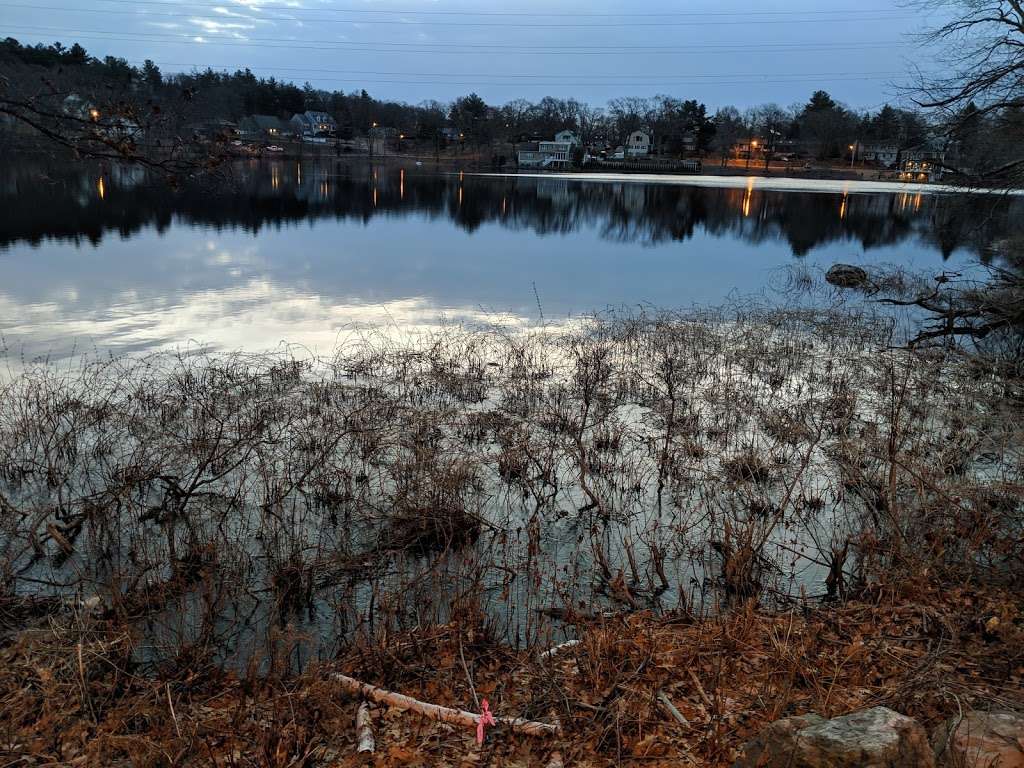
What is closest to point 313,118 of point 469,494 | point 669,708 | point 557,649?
point 469,494

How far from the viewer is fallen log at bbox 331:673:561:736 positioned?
5.49m

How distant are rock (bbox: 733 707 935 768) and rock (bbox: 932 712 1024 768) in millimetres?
124

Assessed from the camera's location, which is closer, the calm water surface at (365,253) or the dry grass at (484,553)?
the dry grass at (484,553)

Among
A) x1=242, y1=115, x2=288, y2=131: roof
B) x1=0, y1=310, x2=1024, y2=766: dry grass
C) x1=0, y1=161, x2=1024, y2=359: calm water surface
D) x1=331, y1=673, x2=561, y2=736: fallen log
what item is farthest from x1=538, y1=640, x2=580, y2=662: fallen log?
x1=242, y1=115, x2=288, y2=131: roof

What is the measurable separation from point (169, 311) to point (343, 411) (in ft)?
42.7

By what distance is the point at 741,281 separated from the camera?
3322 cm

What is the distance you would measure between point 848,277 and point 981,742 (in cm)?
2889

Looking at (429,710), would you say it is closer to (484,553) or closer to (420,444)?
(484,553)

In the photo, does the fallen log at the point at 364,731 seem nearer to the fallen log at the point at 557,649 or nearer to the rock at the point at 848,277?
the fallen log at the point at 557,649

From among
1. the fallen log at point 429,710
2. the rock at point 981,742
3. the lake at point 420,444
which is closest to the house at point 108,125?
the lake at point 420,444

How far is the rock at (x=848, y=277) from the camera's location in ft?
98.1

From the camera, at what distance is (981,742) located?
168 inches

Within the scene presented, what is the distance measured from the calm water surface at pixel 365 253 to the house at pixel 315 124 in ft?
345

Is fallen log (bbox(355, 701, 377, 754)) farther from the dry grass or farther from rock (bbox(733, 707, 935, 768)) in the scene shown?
rock (bbox(733, 707, 935, 768))
